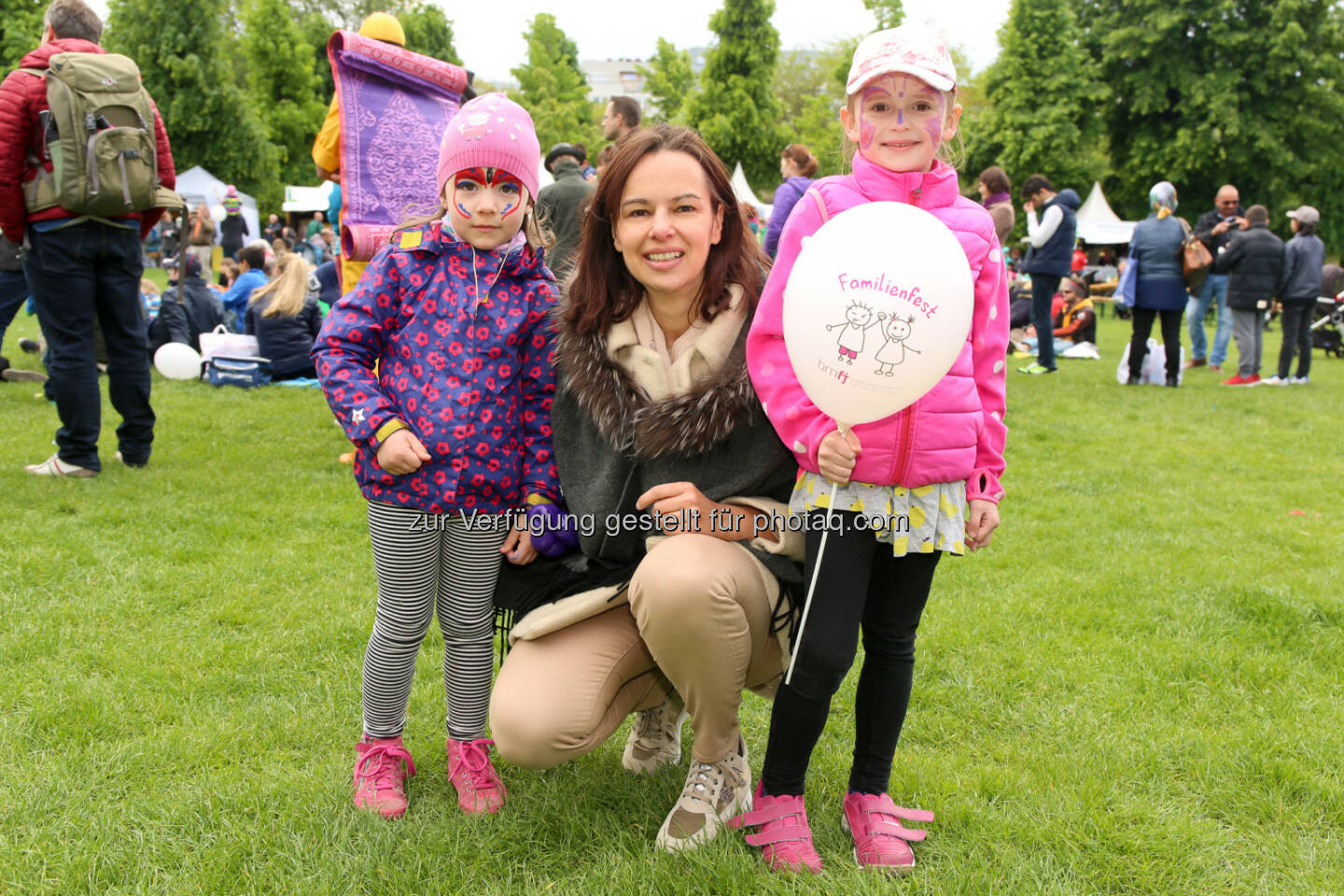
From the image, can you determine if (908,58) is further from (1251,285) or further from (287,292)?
(1251,285)

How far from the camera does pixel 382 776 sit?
7.62 ft

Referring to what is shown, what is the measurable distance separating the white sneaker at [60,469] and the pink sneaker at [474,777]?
144 inches

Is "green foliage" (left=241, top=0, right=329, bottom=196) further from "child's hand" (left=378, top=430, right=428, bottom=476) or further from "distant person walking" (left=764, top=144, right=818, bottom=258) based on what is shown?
"child's hand" (left=378, top=430, right=428, bottom=476)

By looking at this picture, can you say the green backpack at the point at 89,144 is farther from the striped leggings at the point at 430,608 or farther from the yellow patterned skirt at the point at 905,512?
the yellow patterned skirt at the point at 905,512

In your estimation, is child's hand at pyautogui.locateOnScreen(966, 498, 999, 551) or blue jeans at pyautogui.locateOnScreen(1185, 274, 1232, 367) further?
blue jeans at pyautogui.locateOnScreen(1185, 274, 1232, 367)

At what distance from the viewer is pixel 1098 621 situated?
355 centimetres

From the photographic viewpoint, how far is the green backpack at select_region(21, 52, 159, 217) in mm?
4488

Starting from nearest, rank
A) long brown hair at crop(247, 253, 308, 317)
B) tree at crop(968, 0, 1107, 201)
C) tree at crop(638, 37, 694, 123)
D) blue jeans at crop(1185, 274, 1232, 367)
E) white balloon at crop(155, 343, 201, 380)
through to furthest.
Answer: long brown hair at crop(247, 253, 308, 317), white balloon at crop(155, 343, 201, 380), blue jeans at crop(1185, 274, 1232, 367), tree at crop(968, 0, 1107, 201), tree at crop(638, 37, 694, 123)

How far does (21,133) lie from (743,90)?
23.9 meters

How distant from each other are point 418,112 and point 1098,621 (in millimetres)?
3822

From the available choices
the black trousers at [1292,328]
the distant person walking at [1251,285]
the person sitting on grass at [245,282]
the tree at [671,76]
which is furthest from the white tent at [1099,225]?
the person sitting on grass at [245,282]

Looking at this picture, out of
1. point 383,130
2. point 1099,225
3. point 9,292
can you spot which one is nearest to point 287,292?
point 9,292

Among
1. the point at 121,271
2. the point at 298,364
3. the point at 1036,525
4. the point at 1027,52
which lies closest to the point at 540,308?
the point at 1036,525

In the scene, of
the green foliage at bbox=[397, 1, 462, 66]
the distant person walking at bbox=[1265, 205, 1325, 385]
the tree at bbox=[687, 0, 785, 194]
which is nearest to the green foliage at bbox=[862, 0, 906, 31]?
the tree at bbox=[687, 0, 785, 194]
